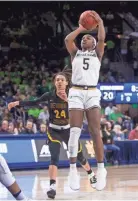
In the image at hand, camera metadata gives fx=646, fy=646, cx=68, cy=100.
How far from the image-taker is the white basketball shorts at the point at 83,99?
904 centimetres

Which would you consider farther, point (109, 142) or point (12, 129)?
point (109, 142)

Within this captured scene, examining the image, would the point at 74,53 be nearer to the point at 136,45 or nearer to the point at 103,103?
the point at 103,103

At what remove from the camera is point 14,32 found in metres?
28.8

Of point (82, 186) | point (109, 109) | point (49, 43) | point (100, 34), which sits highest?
Answer: point (100, 34)

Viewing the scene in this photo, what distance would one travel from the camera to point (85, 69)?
9016 mm

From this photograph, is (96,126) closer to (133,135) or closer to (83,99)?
(83,99)

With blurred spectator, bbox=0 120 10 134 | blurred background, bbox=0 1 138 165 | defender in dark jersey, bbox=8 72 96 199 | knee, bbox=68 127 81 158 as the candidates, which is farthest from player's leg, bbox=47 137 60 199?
blurred background, bbox=0 1 138 165

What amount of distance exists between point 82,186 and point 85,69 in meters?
3.34

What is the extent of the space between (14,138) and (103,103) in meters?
5.37

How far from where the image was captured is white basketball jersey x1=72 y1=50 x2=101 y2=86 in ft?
29.6

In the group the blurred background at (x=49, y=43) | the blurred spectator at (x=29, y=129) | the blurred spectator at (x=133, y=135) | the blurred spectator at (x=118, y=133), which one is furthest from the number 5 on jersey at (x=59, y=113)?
the blurred background at (x=49, y=43)

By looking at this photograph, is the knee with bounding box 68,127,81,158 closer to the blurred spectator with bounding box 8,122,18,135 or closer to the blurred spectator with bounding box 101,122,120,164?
the blurred spectator with bounding box 8,122,18,135

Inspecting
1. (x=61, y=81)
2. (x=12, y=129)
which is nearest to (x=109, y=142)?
(x=12, y=129)

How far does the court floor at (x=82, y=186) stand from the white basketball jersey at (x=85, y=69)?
68.2 inches
